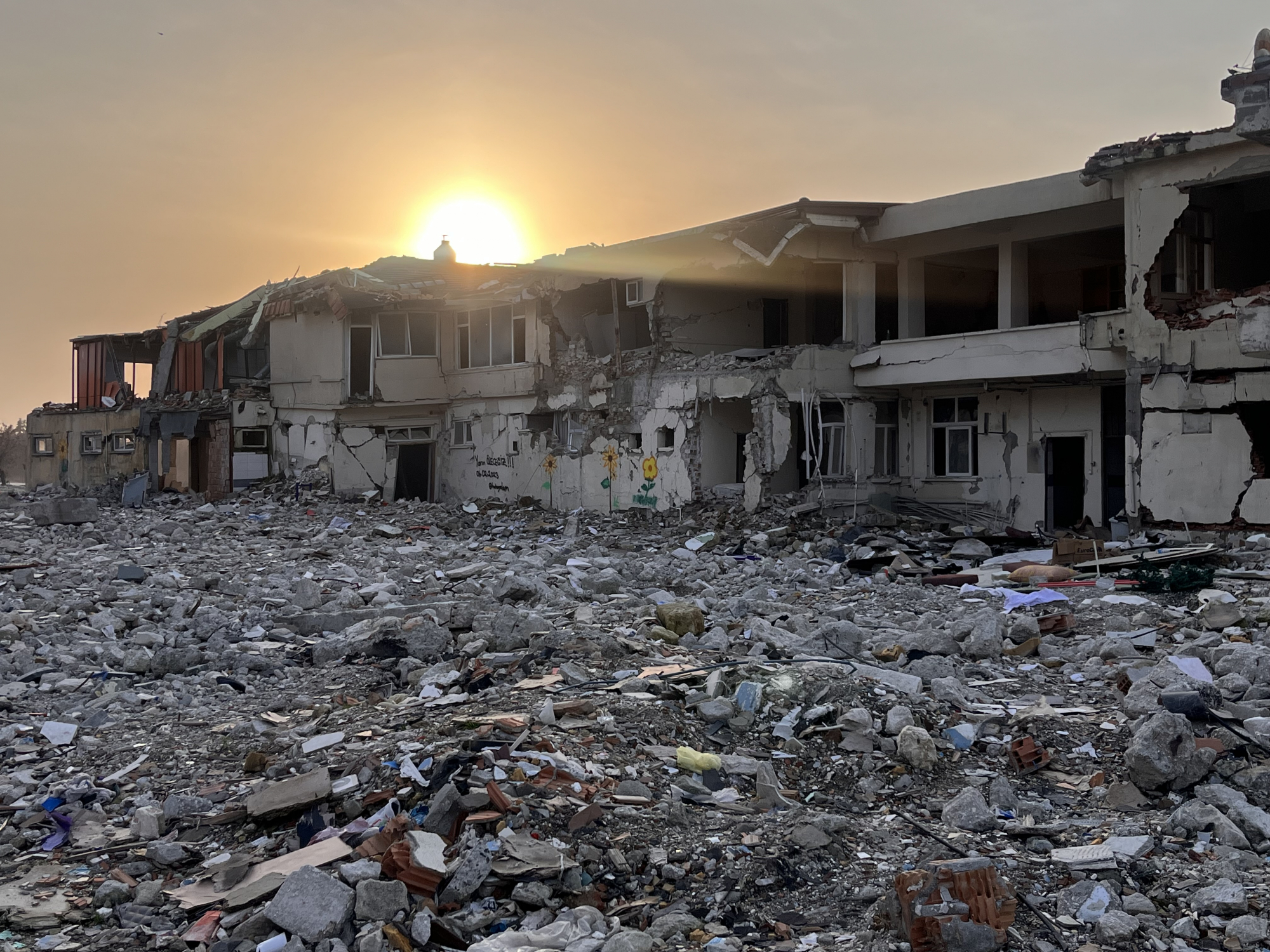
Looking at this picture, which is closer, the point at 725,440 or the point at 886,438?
the point at 886,438

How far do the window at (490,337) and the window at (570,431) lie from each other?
1700mm

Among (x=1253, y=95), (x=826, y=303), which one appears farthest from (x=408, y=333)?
(x=1253, y=95)

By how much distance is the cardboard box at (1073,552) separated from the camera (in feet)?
43.7

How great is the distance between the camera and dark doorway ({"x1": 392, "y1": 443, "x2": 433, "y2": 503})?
27.0 meters

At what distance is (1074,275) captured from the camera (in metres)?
20.1

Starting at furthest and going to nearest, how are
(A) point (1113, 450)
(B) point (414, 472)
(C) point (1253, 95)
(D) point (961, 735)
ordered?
(B) point (414, 472)
(A) point (1113, 450)
(C) point (1253, 95)
(D) point (961, 735)

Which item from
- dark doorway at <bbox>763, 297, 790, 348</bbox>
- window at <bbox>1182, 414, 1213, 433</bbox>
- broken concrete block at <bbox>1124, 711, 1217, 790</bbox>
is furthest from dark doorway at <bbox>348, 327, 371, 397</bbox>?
broken concrete block at <bbox>1124, 711, 1217, 790</bbox>

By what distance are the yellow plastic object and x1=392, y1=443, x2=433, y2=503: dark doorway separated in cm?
2157

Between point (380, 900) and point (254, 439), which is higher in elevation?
point (254, 439)

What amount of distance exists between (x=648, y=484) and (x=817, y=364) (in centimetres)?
418

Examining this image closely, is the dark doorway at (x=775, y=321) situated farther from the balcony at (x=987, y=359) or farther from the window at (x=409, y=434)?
the window at (x=409, y=434)

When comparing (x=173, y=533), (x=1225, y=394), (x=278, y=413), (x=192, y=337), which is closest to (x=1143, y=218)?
(x=1225, y=394)

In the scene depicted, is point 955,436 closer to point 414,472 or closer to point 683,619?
point 683,619

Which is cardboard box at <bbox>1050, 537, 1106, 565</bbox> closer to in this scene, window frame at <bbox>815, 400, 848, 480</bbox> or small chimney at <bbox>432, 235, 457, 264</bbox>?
window frame at <bbox>815, 400, 848, 480</bbox>
